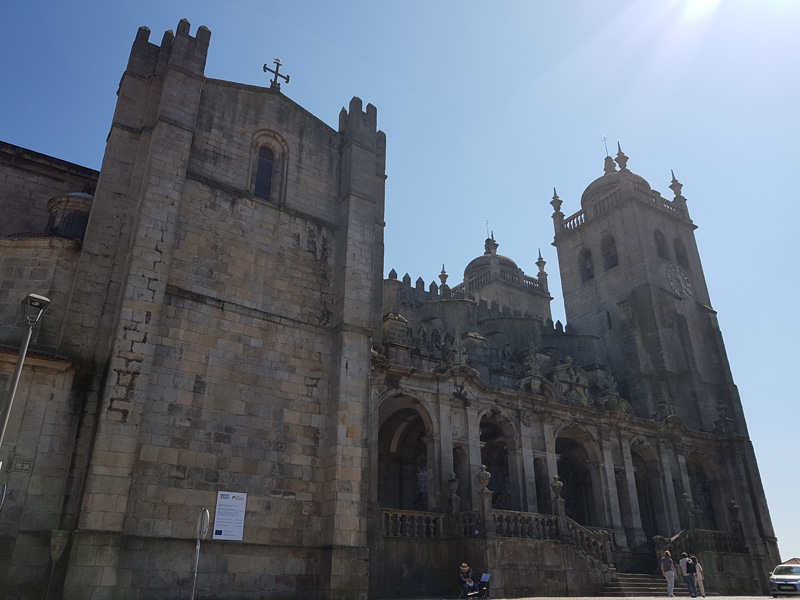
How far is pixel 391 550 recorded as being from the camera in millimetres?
17141

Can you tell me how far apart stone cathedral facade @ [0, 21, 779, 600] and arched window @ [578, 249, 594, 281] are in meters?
13.3

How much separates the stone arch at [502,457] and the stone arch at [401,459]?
2.51 metres

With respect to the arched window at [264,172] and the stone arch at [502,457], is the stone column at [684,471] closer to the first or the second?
the stone arch at [502,457]

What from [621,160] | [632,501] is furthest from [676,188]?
[632,501]

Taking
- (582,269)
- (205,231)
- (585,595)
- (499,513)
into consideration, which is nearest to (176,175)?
(205,231)

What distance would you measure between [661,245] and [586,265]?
4.53 m

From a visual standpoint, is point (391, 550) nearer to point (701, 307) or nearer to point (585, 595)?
point (585, 595)

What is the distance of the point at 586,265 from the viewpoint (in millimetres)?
39438

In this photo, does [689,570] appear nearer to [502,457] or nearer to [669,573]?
[669,573]

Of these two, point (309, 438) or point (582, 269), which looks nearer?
point (309, 438)

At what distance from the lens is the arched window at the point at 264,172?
736 inches

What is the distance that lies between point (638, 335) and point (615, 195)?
378 inches

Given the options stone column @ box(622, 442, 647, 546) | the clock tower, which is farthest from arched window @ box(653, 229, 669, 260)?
stone column @ box(622, 442, 647, 546)

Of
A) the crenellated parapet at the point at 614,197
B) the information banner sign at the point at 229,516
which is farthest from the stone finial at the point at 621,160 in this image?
the information banner sign at the point at 229,516
